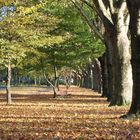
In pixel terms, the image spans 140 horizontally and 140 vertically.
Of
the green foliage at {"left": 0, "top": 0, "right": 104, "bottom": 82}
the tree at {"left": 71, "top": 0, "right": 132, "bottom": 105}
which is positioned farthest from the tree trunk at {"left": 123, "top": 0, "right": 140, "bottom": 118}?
the green foliage at {"left": 0, "top": 0, "right": 104, "bottom": 82}

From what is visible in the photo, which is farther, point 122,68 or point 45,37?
point 45,37

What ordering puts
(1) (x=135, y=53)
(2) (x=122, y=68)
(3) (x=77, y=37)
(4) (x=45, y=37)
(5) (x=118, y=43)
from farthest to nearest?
(3) (x=77, y=37) < (4) (x=45, y=37) < (2) (x=122, y=68) < (5) (x=118, y=43) < (1) (x=135, y=53)

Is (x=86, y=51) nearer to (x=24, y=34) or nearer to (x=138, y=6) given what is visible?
(x=24, y=34)

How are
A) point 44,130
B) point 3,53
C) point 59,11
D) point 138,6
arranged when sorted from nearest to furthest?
point 44,130, point 138,6, point 3,53, point 59,11

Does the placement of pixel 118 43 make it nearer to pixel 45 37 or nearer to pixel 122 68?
pixel 122 68

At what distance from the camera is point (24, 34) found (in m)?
29.7

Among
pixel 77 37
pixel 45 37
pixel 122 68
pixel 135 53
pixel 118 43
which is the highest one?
pixel 77 37

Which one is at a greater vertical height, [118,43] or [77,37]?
[77,37]

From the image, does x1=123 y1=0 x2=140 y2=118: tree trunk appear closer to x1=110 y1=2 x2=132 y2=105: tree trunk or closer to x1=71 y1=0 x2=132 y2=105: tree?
x1=71 y1=0 x2=132 y2=105: tree

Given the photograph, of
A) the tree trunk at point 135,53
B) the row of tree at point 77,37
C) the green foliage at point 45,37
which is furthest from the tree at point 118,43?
the tree trunk at point 135,53

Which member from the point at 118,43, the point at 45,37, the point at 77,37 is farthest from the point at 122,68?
the point at 77,37

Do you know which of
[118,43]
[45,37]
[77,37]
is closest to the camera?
[118,43]

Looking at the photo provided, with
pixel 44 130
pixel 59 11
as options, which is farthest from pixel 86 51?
pixel 44 130

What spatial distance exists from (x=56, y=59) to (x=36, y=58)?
3.25 meters
